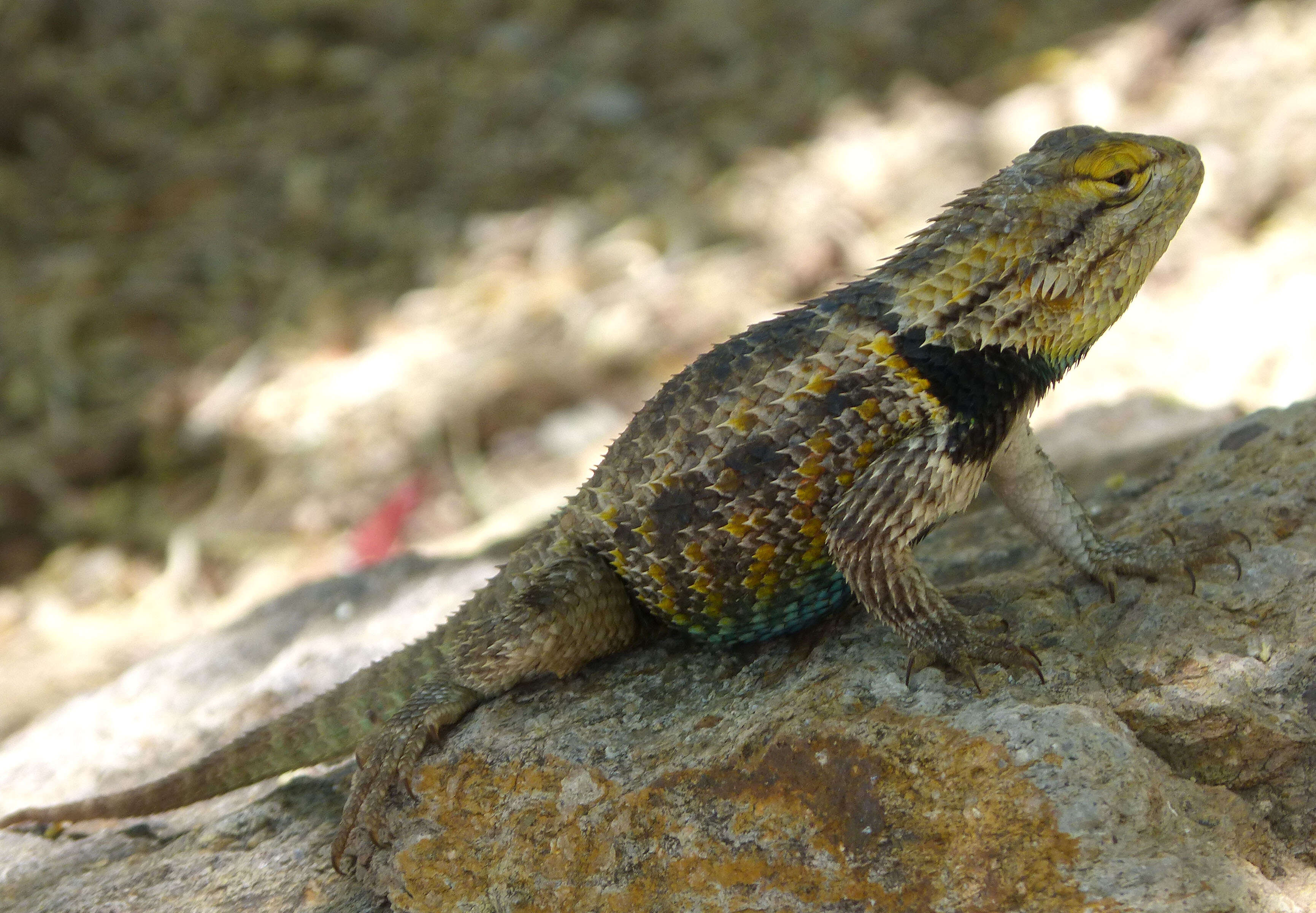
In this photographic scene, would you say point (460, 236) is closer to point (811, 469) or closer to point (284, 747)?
point (284, 747)

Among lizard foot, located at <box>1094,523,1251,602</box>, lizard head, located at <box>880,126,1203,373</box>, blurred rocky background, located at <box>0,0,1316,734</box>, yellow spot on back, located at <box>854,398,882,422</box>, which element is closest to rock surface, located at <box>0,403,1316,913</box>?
lizard foot, located at <box>1094,523,1251,602</box>


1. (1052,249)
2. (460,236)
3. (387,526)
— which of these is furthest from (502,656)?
(460,236)

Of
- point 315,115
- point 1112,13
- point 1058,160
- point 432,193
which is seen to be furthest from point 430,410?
point 1112,13

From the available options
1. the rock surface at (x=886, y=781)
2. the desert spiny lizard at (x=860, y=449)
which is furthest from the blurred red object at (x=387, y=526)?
the desert spiny lizard at (x=860, y=449)

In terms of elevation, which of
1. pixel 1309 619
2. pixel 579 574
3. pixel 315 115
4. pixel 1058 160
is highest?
pixel 315 115

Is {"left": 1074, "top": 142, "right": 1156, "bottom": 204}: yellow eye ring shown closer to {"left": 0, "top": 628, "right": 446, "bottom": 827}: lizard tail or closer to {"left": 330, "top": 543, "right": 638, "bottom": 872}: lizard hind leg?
{"left": 330, "top": 543, "right": 638, "bottom": 872}: lizard hind leg

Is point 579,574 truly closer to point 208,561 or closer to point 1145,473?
point 1145,473
